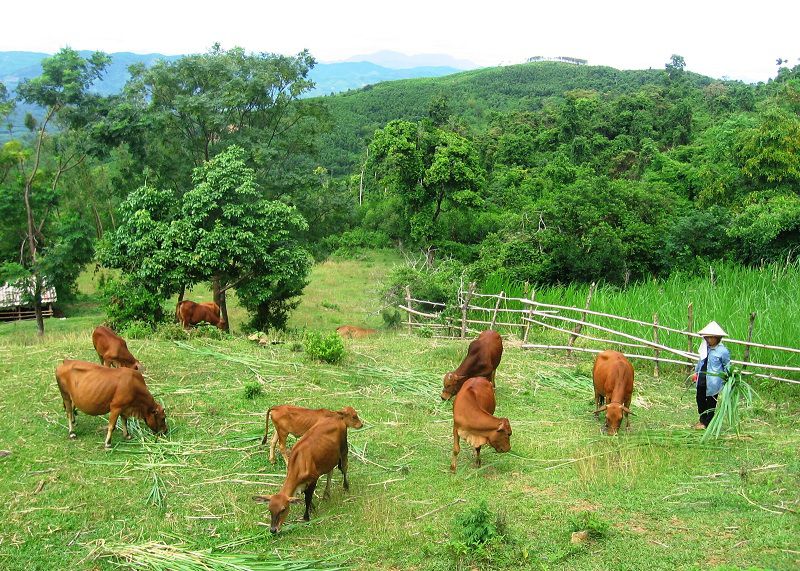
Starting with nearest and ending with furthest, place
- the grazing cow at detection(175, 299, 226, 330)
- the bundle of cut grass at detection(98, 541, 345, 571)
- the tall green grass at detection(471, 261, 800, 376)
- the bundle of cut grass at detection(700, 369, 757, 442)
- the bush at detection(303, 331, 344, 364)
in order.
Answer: the bundle of cut grass at detection(98, 541, 345, 571) < the bundle of cut grass at detection(700, 369, 757, 442) < the tall green grass at detection(471, 261, 800, 376) < the bush at detection(303, 331, 344, 364) < the grazing cow at detection(175, 299, 226, 330)

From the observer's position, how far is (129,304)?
47.9ft

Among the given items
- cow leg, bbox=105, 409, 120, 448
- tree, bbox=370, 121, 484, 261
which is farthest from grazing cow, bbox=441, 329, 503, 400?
tree, bbox=370, 121, 484, 261

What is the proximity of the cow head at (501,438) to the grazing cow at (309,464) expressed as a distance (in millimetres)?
1555

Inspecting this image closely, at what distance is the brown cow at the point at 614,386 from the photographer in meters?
8.36

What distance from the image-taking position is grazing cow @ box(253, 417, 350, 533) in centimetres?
612

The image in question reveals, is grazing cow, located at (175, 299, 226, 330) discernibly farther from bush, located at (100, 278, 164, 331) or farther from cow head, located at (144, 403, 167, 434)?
cow head, located at (144, 403, 167, 434)

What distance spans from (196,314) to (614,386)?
9.69 metres

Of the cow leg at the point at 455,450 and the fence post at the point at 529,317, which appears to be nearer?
the cow leg at the point at 455,450

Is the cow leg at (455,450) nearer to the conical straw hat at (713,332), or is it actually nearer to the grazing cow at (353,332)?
the conical straw hat at (713,332)

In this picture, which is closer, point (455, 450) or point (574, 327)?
point (455, 450)

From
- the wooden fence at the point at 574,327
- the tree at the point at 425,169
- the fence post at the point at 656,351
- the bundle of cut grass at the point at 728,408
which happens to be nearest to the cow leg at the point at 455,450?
the bundle of cut grass at the point at 728,408

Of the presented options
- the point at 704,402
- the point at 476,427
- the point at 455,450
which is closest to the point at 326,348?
the point at 455,450

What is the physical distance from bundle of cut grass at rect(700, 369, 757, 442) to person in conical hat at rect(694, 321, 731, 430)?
14cm

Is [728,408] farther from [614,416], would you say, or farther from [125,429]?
A: [125,429]
